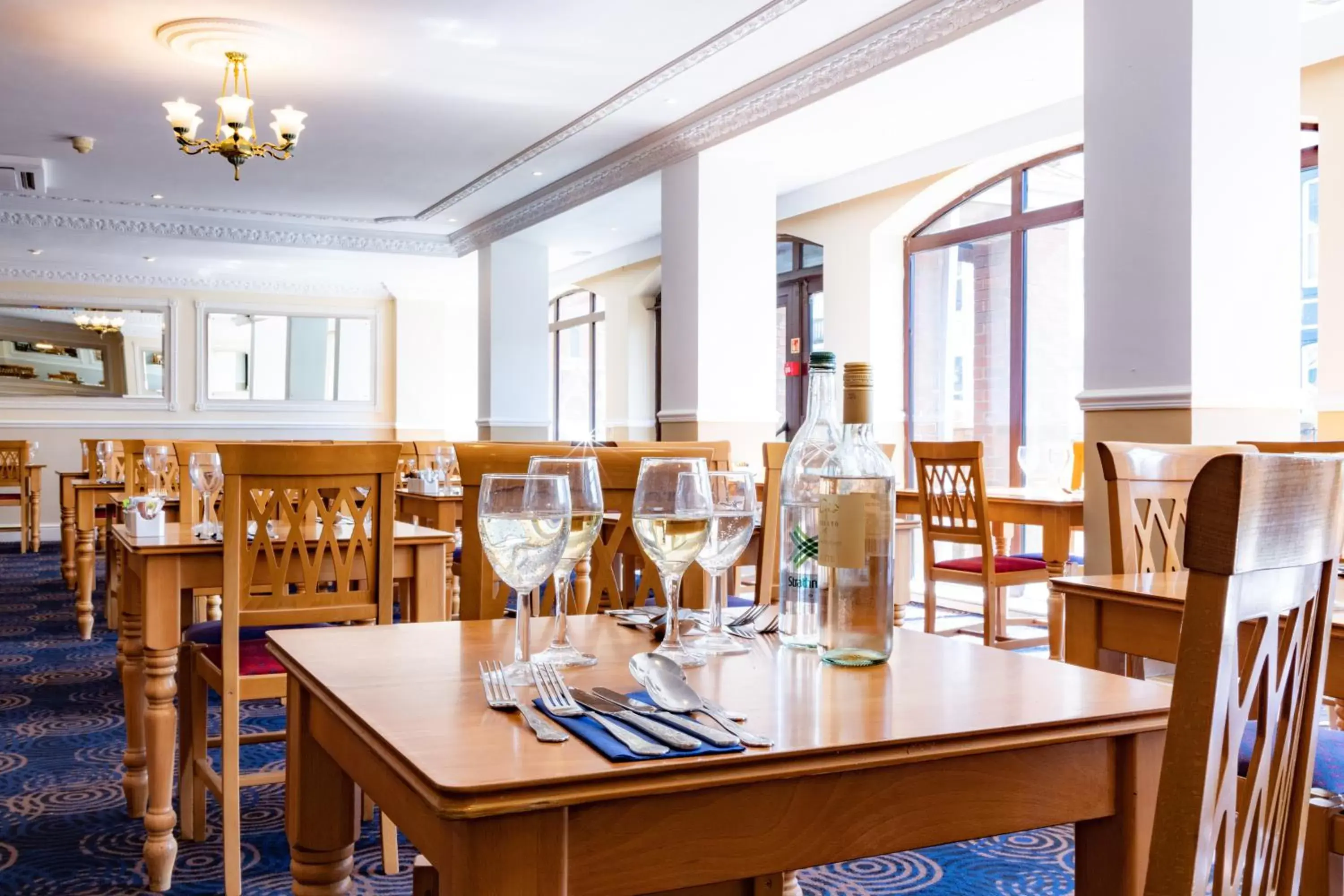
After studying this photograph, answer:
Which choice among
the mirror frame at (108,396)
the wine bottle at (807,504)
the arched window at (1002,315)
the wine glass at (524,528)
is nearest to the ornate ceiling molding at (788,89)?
the arched window at (1002,315)

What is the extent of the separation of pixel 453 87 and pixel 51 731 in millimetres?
3576

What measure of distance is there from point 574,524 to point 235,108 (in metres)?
4.69

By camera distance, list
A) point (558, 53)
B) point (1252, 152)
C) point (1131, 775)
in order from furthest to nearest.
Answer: point (558, 53)
point (1252, 152)
point (1131, 775)

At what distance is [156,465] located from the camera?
10.6 ft

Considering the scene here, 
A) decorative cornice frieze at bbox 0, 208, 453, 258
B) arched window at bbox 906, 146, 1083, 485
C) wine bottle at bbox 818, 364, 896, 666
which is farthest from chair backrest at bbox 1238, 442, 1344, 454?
decorative cornice frieze at bbox 0, 208, 453, 258

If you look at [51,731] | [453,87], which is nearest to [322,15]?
[453,87]

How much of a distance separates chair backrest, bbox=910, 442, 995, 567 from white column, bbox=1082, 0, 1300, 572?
16.9 inches

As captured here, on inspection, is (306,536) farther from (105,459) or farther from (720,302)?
(105,459)

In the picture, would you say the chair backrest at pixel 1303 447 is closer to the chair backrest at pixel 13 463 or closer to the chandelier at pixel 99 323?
the chair backrest at pixel 13 463

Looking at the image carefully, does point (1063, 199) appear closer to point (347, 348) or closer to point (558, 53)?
point (558, 53)

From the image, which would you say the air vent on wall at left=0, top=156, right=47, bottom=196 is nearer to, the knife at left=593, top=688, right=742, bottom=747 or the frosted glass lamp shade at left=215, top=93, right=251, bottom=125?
the frosted glass lamp shade at left=215, top=93, right=251, bottom=125

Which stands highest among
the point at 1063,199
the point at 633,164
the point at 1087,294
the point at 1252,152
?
the point at 633,164

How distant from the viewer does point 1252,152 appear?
3447mm

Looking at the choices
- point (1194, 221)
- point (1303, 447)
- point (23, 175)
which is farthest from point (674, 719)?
point (23, 175)
